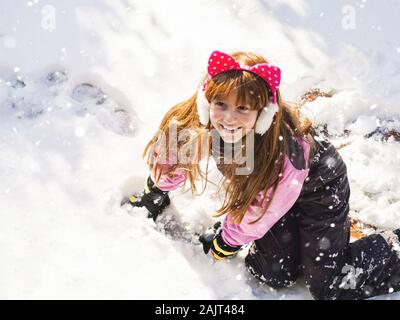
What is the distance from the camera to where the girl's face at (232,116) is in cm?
162

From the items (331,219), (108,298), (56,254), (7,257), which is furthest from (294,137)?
(7,257)

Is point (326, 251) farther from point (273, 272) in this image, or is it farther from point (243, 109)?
point (243, 109)

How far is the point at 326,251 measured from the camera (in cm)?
199

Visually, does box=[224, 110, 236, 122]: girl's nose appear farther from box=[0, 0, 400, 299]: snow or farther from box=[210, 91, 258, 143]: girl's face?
box=[0, 0, 400, 299]: snow

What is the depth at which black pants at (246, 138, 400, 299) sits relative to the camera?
195 cm

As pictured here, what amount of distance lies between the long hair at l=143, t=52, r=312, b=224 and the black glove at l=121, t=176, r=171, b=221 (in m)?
0.22

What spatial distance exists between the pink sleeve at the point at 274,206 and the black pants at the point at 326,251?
0.12 meters

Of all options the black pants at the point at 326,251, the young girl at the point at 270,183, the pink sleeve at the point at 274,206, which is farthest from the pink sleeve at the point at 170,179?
the black pants at the point at 326,251

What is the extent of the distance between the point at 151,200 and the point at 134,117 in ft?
2.28

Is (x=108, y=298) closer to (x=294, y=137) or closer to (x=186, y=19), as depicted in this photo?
(x=294, y=137)

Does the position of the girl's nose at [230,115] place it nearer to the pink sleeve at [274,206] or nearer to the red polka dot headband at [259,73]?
the red polka dot headband at [259,73]

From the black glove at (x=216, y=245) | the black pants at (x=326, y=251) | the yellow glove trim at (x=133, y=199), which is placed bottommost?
the yellow glove trim at (x=133, y=199)

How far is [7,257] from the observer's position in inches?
81.3

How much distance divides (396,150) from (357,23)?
1.13m
